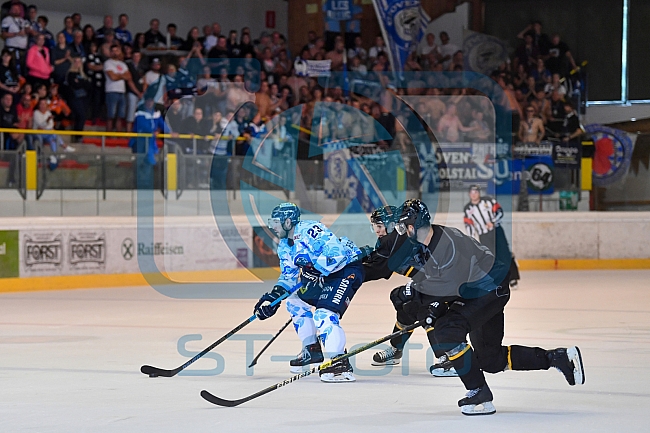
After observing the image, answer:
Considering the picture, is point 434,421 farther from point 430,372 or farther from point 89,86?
point 89,86

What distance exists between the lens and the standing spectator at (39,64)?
13.3 m

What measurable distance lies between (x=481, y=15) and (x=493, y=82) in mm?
3193

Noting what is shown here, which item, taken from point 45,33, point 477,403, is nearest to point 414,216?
point 477,403

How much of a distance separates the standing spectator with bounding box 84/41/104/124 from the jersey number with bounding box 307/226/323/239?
859cm

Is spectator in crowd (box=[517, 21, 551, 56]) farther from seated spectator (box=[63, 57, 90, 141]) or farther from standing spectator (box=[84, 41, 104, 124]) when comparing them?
seated spectator (box=[63, 57, 90, 141])

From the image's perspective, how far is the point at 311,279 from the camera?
597 cm

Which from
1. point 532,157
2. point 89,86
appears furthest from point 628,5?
point 89,86

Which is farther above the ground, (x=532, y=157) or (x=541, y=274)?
(x=532, y=157)

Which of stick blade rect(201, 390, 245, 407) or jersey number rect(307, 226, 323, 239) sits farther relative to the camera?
→ jersey number rect(307, 226, 323, 239)

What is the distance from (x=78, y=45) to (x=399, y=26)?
5.96 meters

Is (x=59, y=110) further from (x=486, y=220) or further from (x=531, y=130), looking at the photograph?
(x=531, y=130)

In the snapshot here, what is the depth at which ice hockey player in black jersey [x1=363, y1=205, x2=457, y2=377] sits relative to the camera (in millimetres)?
5852

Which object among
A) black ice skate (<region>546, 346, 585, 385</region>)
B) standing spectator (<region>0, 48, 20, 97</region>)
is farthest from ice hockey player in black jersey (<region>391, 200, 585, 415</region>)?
standing spectator (<region>0, 48, 20, 97</region>)

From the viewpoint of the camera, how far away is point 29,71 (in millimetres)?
13273
